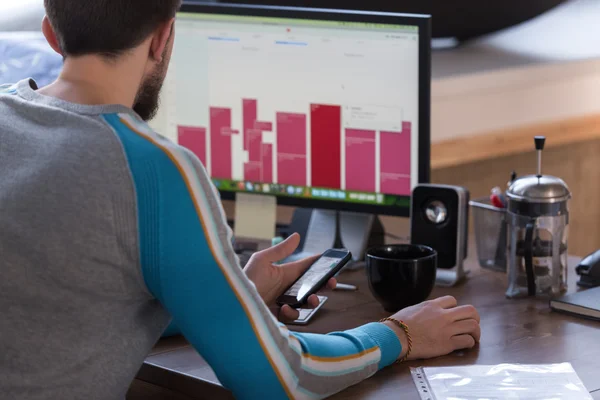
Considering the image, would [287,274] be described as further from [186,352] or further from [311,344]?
[311,344]

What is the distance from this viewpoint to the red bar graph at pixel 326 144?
1.67 meters

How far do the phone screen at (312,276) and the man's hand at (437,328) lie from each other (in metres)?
0.18

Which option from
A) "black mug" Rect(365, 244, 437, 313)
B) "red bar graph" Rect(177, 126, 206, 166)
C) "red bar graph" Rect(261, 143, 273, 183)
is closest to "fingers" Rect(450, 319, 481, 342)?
"black mug" Rect(365, 244, 437, 313)

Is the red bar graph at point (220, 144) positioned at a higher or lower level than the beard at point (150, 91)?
lower

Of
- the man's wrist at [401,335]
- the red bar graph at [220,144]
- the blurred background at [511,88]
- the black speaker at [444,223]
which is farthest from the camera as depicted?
the blurred background at [511,88]

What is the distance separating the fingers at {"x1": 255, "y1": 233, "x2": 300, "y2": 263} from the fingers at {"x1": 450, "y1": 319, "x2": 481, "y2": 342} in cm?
24

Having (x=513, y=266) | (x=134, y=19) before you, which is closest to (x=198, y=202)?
(x=134, y=19)

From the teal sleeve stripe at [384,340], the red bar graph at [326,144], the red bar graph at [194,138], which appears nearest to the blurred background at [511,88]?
the red bar graph at [194,138]

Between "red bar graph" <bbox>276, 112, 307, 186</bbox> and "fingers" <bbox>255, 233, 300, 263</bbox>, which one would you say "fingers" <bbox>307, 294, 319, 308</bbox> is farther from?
"red bar graph" <bbox>276, 112, 307, 186</bbox>

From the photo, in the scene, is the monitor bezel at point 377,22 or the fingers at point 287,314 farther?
the monitor bezel at point 377,22

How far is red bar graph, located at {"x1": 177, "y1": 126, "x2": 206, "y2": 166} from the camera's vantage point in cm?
180

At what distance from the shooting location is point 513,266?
150cm

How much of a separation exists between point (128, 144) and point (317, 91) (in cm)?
75

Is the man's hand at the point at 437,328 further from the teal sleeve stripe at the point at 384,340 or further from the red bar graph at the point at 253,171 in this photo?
the red bar graph at the point at 253,171
